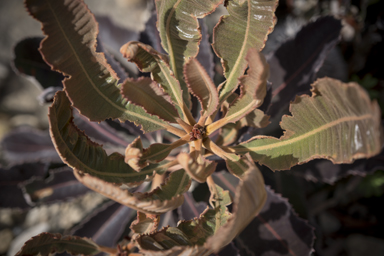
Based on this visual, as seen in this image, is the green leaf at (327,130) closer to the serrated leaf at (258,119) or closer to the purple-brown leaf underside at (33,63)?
the serrated leaf at (258,119)

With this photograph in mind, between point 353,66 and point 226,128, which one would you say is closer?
point 226,128

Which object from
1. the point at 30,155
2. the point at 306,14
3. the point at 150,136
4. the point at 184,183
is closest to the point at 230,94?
the point at 184,183

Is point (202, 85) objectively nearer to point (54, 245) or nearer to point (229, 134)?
point (229, 134)

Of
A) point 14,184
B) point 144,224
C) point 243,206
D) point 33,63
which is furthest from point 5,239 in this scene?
point 243,206

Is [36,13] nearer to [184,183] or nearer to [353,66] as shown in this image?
[184,183]

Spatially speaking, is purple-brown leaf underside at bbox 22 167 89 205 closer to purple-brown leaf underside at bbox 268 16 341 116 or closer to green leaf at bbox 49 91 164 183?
green leaf at bbox 49 91 164 183
